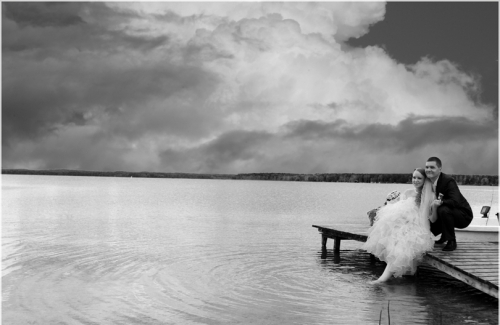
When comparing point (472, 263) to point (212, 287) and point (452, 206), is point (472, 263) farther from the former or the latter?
point (212, 287)

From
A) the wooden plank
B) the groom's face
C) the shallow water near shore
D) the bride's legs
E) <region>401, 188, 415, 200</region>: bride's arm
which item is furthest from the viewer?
<region>401, 188, 415, 200</region>: bride's arm

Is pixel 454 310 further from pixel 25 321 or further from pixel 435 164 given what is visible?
pixel 25 321

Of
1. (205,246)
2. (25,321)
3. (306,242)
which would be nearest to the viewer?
(25,321)

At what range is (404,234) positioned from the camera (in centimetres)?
1042

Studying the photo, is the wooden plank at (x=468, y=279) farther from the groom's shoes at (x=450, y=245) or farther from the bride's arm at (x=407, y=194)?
the bride's arm at (x=407, y=194)

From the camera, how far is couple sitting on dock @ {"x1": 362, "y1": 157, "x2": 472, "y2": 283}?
10273mm

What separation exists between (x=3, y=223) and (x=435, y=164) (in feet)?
67.9

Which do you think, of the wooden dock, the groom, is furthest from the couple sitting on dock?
the wooden dock

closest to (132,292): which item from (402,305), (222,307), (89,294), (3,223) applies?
(89,294)

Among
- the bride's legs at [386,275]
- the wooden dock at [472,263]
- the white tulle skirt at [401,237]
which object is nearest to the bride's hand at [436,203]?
the white tulle skirt at [401,237]

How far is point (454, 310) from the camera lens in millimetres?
9281

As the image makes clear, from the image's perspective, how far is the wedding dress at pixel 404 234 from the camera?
10.3 m

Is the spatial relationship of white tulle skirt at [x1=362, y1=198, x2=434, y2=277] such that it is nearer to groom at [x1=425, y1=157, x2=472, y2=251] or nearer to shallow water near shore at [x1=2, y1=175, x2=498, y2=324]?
groom at [x1=425, y1=157, x2=472, y2=251]

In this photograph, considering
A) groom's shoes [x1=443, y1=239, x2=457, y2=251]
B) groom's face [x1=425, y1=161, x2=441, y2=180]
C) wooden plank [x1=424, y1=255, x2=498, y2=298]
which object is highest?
groom's face [x1=425, y1=161, x2=441, y2=180]
